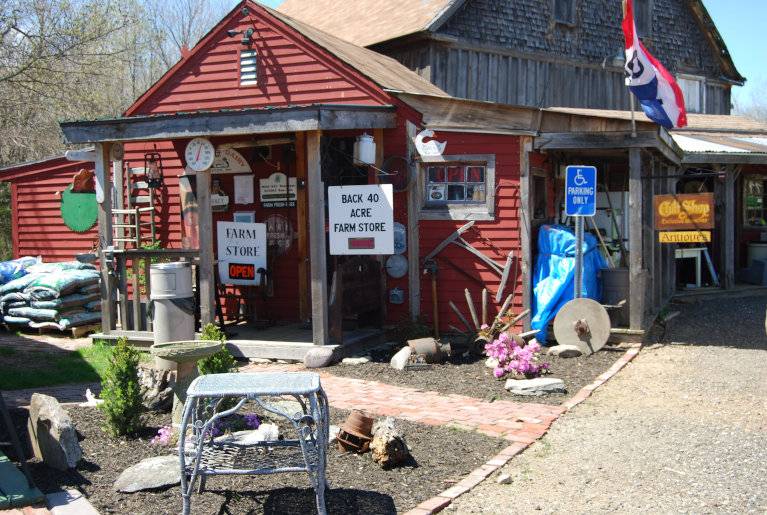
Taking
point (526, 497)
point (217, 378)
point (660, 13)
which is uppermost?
point (660, 13)

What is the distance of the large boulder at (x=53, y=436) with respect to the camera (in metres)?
5.35

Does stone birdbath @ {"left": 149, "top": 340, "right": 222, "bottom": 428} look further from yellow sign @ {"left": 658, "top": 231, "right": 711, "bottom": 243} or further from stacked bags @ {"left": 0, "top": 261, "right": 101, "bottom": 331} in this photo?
yellow sign @ {"left": 658, "top": 231, "right": 711, "bottom": 243}

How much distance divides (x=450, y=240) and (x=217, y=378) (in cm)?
622

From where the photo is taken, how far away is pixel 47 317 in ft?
38.7

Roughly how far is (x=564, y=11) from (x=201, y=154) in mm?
11133

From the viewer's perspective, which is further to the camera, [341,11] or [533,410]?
[341,11]

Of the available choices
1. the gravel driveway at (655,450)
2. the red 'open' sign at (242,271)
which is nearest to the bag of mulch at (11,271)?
the red 'open' sign at (242,271)

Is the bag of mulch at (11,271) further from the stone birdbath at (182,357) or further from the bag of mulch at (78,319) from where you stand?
the stone birdbath at (182,357)

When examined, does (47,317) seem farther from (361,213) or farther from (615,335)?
(615,335)

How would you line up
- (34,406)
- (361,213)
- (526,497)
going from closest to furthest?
(526,497), (34,406), (361,213)

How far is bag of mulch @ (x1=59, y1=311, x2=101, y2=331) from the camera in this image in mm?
11695

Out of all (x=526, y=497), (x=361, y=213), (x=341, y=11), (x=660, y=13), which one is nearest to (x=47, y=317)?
(x=361, y=213)

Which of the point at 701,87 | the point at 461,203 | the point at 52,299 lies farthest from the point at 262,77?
the point at 701,87

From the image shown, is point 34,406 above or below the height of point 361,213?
below
